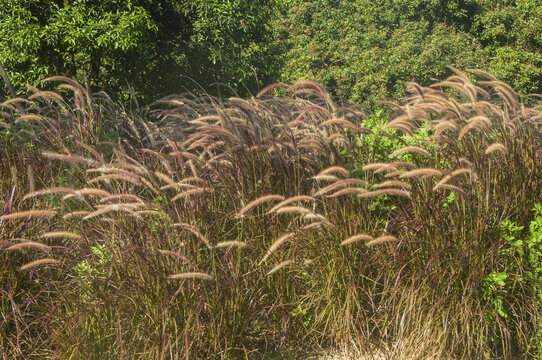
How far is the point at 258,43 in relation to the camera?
11.3 m

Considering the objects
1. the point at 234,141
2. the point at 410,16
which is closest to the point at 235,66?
the point at 234,141

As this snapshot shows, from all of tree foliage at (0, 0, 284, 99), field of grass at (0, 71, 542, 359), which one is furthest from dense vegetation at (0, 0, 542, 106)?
field of grass at (0, 71, 542, 359)

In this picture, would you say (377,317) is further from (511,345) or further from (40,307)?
(40,307)

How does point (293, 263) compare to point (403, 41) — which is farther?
point (403, 41)

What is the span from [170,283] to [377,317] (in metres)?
1.45

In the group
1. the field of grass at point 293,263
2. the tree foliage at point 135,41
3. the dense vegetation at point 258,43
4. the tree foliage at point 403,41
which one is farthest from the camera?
the tree foliage at point 403,41

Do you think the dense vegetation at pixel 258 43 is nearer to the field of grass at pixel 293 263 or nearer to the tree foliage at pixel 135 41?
the tree foliage at pixel 135 41

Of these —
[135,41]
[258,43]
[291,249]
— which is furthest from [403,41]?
[291,249]

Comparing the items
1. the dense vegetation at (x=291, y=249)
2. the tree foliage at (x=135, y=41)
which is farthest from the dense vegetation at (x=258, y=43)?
the dense vegetation at (x=291, y=249)

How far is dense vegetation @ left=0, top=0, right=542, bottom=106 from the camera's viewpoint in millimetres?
8398

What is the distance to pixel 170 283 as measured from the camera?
128 inches

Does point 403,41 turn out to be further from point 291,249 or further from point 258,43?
point 291,249

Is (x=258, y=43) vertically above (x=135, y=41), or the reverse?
(x=135, y=41)

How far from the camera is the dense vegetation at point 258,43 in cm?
840
